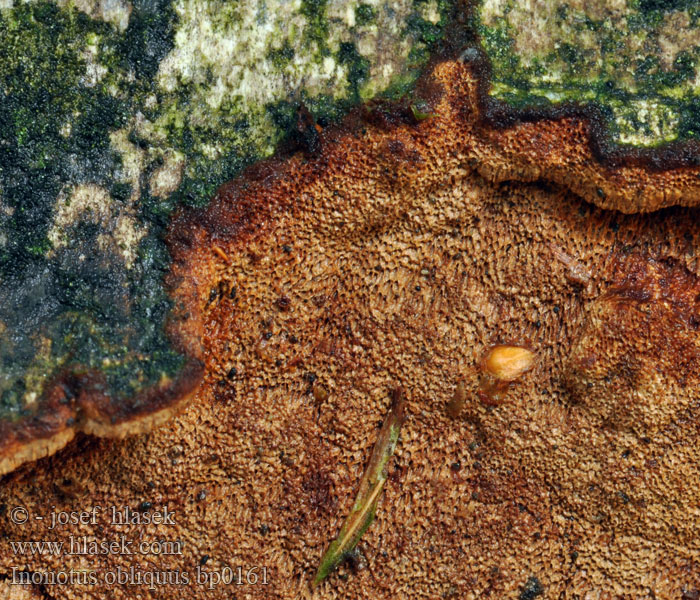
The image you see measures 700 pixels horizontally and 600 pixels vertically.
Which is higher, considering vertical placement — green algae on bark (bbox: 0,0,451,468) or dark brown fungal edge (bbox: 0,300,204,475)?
green algae on bark (bbox: 0,0,451,468)

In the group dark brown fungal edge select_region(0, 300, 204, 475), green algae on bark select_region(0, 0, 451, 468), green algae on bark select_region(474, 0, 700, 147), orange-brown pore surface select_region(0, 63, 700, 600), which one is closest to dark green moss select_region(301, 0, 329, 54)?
green algae on bark select_region(0, 0, 451, 468)

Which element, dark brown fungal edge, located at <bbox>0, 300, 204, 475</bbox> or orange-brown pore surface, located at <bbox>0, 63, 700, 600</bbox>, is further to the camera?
orange-brown pore surface, located at <bbox>0, 63, 700, 600</bbox>

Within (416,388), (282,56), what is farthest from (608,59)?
(416,388)

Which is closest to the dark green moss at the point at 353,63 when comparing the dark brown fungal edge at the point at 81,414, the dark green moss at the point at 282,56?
the dark green moss at the point at 282,56

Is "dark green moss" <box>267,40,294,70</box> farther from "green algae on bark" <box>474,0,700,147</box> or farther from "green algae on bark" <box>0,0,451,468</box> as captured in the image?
"green algae on bark" <box>474,0,700,147</box>

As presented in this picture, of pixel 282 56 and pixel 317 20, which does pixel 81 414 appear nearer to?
pixel 282 56

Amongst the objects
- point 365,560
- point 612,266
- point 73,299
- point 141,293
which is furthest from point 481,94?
point 365,560
